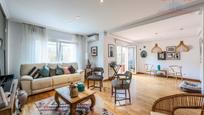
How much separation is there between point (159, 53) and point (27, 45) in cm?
706

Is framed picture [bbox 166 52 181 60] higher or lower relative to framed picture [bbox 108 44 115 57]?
lower

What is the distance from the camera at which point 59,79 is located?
3996mm

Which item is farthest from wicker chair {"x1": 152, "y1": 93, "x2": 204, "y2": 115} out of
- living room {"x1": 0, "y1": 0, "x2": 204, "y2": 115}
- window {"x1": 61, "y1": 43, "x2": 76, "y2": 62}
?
window {"x1": 61, "y1": 43, "x2": 76, "y2": 62}

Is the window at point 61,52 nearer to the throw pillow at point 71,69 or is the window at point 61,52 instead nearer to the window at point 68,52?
the window at point 68,52

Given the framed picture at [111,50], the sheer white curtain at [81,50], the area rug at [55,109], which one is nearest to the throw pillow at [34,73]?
the area rug at [55,109]

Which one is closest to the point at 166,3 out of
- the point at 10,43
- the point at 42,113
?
the point at 42,113

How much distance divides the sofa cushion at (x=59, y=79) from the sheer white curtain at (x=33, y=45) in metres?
1.10

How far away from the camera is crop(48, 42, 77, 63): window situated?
4965mm

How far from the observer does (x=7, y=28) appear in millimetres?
3691

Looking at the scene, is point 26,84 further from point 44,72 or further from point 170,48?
point 170,48

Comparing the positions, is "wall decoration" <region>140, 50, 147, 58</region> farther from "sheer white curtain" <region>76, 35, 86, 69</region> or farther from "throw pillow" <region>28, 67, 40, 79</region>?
"throw pillow" <region>28, 67, 40, 79</region>

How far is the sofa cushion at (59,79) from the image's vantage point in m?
3.88

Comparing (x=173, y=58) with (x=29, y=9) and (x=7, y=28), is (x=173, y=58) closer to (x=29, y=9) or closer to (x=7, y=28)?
(x=29, y=9)

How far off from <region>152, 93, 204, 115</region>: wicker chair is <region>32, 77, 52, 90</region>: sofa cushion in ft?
10.9
